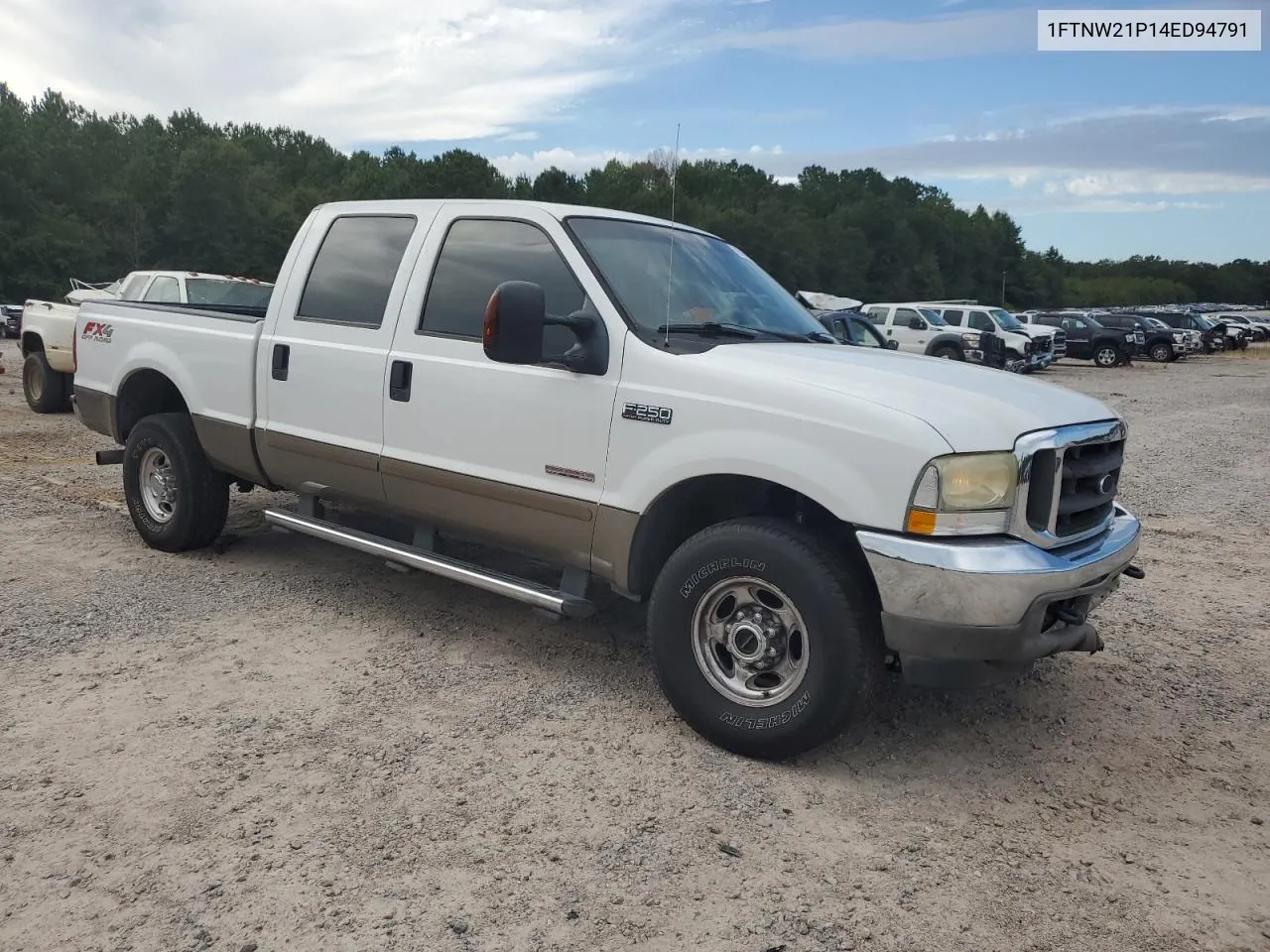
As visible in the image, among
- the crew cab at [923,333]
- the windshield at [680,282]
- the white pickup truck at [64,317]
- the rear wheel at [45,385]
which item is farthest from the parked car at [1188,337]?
the windshield at [680,282]

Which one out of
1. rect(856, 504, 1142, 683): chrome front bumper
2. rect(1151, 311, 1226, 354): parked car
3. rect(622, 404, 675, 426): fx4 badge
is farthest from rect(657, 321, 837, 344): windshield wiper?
rect(1151, 311, 1226, 354): parked car

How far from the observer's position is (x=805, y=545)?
359 centimetres

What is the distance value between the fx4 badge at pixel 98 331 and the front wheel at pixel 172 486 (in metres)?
0.63

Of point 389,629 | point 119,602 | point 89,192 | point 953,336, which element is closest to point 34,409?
point 119,602

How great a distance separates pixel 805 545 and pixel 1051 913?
1330mm

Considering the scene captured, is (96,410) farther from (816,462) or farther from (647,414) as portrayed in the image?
(816,462)

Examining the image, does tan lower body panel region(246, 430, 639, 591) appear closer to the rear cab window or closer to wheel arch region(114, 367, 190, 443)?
the rear cab window

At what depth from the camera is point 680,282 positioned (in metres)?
4.51

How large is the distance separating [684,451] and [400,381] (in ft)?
5.21

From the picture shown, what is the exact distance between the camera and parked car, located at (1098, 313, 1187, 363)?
3647cm

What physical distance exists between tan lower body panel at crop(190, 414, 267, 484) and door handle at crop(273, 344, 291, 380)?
41 cm

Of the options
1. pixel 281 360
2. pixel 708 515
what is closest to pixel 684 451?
pixel 708 515

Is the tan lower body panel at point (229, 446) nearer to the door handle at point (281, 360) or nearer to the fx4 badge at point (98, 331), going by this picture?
the door handle at point (281, 360)

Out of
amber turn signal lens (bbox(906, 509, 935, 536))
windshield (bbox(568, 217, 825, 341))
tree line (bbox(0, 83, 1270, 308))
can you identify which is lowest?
amber turn signal lens (bbox(906, 509, 935, 536))
